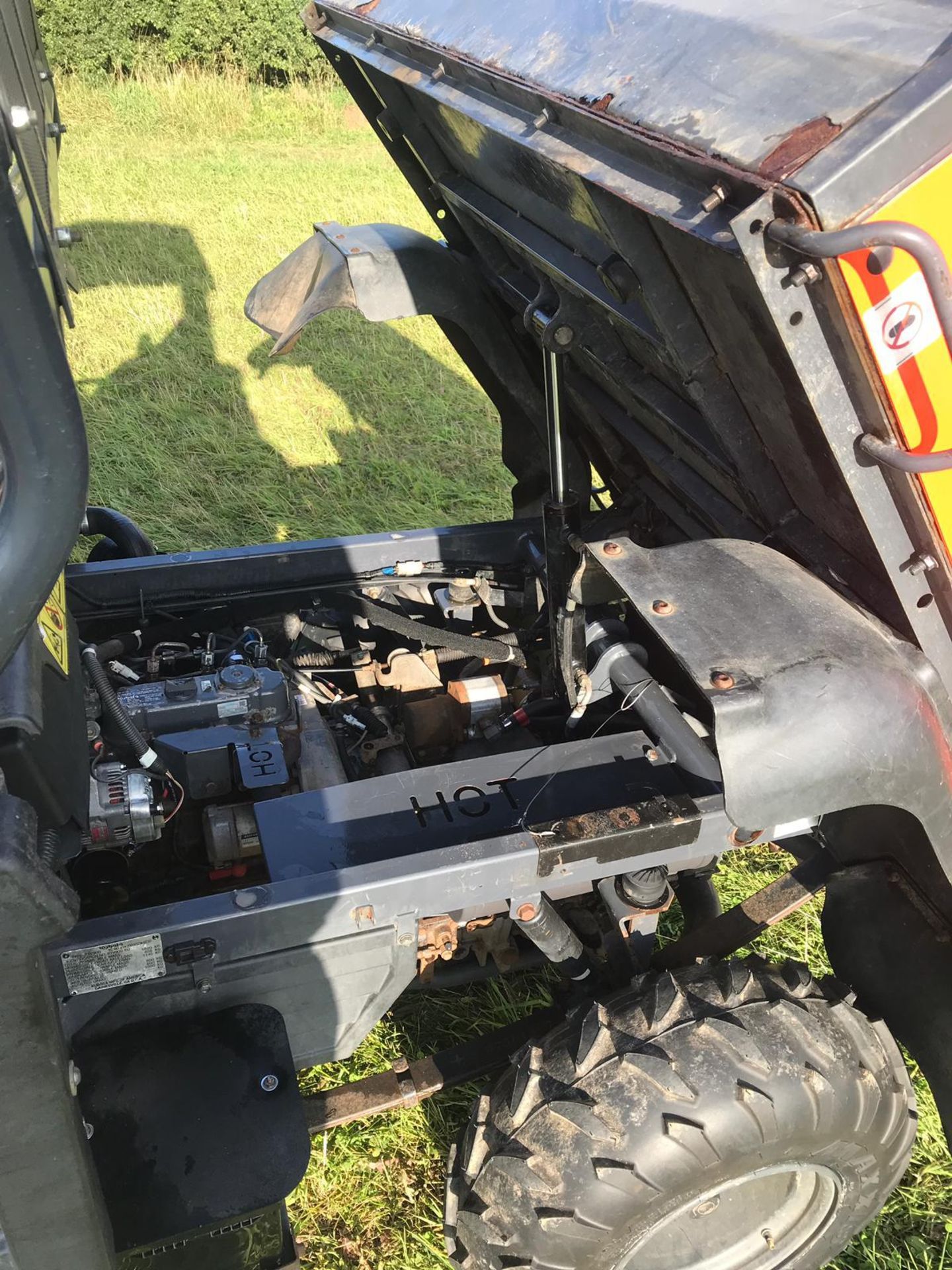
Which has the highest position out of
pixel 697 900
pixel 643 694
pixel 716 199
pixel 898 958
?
pixel 716 199

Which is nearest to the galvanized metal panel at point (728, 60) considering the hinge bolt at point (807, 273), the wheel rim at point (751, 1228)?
the hinge bolt at point (807, 273)

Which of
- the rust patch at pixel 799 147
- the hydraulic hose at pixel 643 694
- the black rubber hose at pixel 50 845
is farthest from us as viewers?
the hydraulic hose at pixel 643 694

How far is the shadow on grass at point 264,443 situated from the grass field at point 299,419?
2cm

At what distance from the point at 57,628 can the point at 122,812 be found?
45 cm

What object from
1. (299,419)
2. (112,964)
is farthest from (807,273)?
(299,419)

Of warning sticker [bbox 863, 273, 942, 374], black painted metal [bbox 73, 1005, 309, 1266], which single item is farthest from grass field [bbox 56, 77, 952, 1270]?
warning sticker [bbox 863, 273, 942, 374]

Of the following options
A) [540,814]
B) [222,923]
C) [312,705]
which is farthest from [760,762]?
[312,705]

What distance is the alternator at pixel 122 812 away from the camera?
1.98 metres

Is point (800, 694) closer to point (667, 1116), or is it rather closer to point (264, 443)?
point (667, 1116)

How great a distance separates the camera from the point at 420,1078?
216 centimetres

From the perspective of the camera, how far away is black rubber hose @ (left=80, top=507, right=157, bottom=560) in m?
3.23

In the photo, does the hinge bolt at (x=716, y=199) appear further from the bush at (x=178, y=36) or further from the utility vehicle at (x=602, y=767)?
the bush at (x=178, y=36)

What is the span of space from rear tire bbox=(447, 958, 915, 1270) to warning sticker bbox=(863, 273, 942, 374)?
1171mm

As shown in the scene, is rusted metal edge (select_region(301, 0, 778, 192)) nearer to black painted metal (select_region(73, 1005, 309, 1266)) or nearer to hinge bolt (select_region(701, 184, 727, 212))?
hinge bolt (select_region(701, 184, 727, 212))
